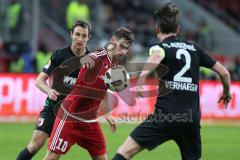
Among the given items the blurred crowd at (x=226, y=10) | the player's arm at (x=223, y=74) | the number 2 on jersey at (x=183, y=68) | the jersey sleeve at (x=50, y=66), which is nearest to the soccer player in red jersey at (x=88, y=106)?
the jersey sleeve at (x=50, y=66)

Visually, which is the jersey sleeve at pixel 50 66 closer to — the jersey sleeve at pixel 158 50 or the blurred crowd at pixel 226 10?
the jersey sleeve at pixel 158 50

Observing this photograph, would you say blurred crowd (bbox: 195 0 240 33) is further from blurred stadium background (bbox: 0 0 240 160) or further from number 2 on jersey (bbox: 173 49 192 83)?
number 2 on jersey (bbox: 173 49 192 83)

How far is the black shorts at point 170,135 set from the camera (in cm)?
765

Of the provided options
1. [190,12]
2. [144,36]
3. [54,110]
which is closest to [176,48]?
[54,110]

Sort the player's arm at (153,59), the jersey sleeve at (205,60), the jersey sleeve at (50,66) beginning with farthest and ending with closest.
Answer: the jersey sleeve at (50,66)
the jersey sleeve at (205,60)
the player's arm at (153,59)

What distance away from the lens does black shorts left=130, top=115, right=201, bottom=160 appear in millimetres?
7652

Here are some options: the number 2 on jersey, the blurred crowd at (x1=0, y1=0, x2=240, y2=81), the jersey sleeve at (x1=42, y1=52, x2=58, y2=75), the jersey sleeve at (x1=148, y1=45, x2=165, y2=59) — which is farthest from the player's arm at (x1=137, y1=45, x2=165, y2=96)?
the blurred crowd at (x1=0, y1=0, x2=240, y2=81)

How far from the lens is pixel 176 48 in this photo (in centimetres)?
767

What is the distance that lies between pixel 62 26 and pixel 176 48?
16.3 metres

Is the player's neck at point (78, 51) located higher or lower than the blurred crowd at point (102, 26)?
lower

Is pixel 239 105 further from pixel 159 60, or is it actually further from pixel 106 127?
pixel 159 60

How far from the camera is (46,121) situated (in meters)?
9.26

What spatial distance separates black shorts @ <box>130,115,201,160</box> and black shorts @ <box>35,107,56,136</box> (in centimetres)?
190

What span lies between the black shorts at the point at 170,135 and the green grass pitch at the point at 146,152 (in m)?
4.22
